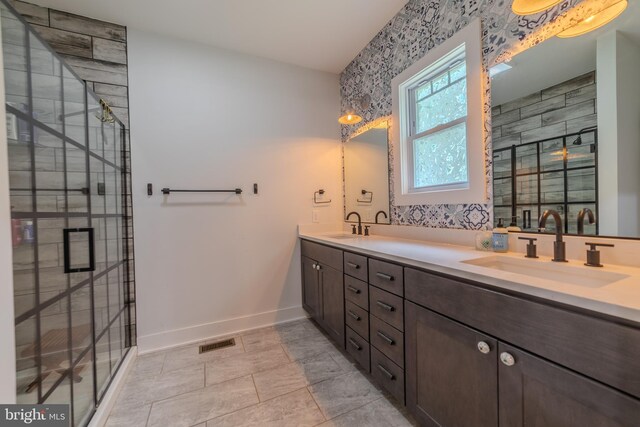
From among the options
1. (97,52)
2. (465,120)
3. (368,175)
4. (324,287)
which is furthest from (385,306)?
(97,52)

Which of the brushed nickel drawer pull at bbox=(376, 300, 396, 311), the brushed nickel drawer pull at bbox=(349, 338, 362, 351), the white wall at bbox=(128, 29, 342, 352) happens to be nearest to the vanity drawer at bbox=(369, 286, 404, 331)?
the brushed nickel drawer pull at bbox=(376, 300, 396, 311)

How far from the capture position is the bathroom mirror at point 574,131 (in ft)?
3.19

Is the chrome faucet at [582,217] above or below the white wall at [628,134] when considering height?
below

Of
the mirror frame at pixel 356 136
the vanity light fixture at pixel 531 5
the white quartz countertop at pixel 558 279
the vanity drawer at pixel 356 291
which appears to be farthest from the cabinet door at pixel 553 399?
the mirror frame at pixel 356 136

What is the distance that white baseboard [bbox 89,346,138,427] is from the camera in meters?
1.31

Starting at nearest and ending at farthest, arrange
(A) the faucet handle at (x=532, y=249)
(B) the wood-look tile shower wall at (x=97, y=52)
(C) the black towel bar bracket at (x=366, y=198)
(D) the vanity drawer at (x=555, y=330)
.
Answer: (D) the vanity drawer at (x=555, y=330), (A) the faucet handle at (x=532, y=249), (B) the wood-look tile shower wall at (x=97, y=52), (C) the black towel bar bracket at (x=366, y=198)

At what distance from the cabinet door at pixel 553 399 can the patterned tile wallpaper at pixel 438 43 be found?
87 centimetres

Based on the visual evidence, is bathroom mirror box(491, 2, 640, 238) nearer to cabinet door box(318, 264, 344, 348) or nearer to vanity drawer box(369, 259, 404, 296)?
vanity drawer box(369, 259, 404, 296)

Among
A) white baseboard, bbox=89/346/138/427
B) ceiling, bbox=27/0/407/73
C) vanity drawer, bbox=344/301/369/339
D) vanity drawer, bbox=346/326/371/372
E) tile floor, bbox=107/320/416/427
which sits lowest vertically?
tile floor, bbox=107/320/416/427

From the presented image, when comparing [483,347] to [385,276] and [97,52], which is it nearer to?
[385,276]

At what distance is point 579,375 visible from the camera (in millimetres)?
665

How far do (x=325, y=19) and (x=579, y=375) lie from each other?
2445 millimetres

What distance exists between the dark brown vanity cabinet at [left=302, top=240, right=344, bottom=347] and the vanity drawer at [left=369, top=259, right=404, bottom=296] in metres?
0.39

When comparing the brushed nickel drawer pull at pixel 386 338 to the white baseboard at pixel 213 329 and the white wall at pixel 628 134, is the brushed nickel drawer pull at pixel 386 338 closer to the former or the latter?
the white wall at pixel 628 134
